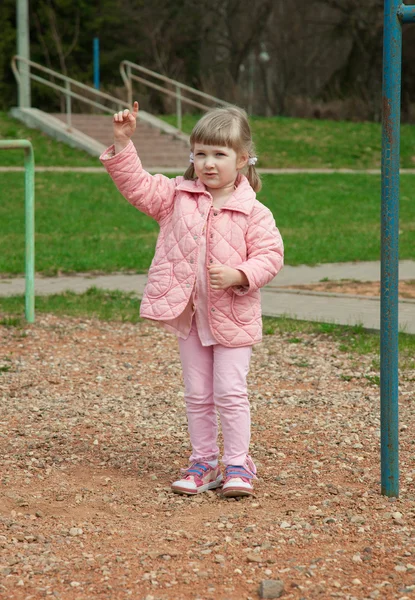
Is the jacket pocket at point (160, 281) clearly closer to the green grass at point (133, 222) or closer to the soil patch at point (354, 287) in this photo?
the soil patch at point (354, 287)

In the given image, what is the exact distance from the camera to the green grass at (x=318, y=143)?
62.8 ft

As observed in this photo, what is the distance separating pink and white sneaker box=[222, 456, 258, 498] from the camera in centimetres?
345

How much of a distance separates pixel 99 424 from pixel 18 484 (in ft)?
2.94

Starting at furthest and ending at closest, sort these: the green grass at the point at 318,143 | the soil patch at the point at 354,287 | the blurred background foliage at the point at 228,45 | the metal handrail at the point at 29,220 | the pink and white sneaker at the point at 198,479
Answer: the blurred background foliage at the point at 228,45
the green grass at the point at 318,143
the soil patch at the point at 354,287
the metal handrail at the point at 29,220
the pink and white sneaker at the point at 198,479

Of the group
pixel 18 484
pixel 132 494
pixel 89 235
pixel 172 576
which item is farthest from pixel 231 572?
pixel 89 235

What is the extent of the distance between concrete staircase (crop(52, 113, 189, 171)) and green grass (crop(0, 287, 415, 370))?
10.2 m

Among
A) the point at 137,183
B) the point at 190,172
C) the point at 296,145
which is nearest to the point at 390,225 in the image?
the point at 190,172

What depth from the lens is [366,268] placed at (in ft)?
29.9

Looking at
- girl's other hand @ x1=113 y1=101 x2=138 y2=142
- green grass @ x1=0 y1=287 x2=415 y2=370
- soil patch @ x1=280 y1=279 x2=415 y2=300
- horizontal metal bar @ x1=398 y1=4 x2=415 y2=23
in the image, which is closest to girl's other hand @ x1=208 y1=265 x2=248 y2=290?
girl's other hand @ x1=113 y1=101 x2=138 y2=142

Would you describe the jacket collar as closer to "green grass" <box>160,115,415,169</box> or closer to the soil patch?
the soil patch

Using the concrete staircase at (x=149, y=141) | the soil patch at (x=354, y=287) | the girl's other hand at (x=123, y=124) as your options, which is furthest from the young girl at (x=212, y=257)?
the concrete staircase at (x=149, y=141)

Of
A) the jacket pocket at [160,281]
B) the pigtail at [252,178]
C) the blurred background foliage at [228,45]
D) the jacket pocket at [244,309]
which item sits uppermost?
the blurred background foliage at [228,45]

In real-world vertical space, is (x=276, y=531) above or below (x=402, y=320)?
below

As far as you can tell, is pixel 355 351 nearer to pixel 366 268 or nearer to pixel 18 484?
pixel 18 484
